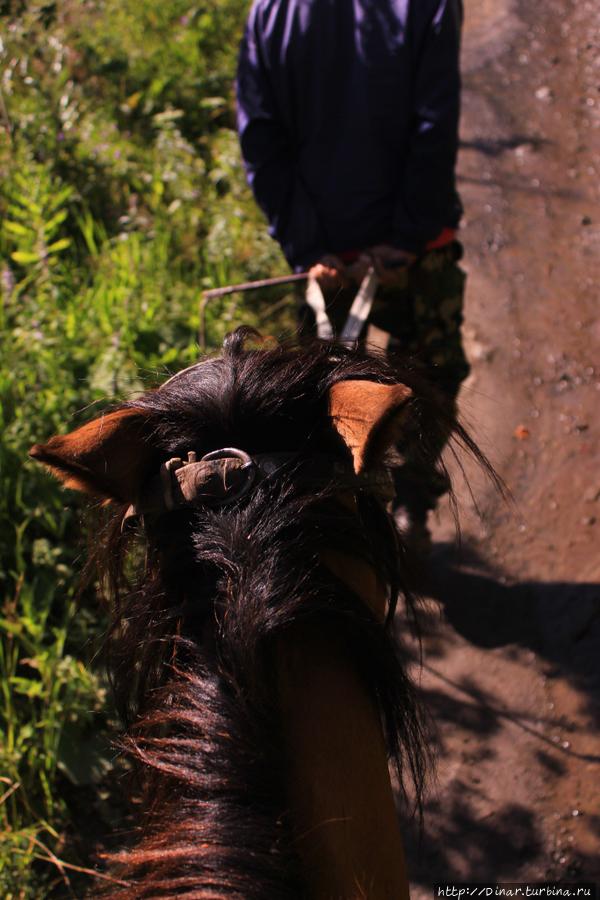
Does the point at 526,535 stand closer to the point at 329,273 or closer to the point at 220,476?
the point at 329,273

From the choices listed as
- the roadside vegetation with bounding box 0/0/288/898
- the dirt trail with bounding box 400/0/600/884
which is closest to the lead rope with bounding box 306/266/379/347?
the roadside vegetation with bounding box 0/0/288/898

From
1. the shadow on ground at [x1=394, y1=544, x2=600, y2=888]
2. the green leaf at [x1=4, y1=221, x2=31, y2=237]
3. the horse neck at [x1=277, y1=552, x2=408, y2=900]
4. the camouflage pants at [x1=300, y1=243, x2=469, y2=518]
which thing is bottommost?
the shadow on ground at [x1=394, y1=544, x2=600, y2=888]

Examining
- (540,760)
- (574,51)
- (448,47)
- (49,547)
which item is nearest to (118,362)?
(49,547)

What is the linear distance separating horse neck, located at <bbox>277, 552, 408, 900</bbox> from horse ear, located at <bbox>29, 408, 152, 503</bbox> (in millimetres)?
417

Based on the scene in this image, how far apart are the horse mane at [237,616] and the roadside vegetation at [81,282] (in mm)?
449

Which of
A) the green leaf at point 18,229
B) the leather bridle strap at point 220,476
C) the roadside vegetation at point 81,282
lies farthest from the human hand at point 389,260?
the green leaf at point 18,229

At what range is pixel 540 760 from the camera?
2918 mm

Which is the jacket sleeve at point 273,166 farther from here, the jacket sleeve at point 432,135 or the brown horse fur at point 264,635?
the brown horse fur at point 264,635

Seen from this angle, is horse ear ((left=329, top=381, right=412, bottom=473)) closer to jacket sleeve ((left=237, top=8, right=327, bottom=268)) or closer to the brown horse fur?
the brown horse fur

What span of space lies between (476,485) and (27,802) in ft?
7.14

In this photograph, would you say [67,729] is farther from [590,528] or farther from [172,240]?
[172,240]

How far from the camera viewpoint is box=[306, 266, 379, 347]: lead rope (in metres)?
2.53

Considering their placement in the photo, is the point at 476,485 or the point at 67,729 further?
the point at 476,485

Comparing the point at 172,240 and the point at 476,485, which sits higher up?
the point at 172,240
